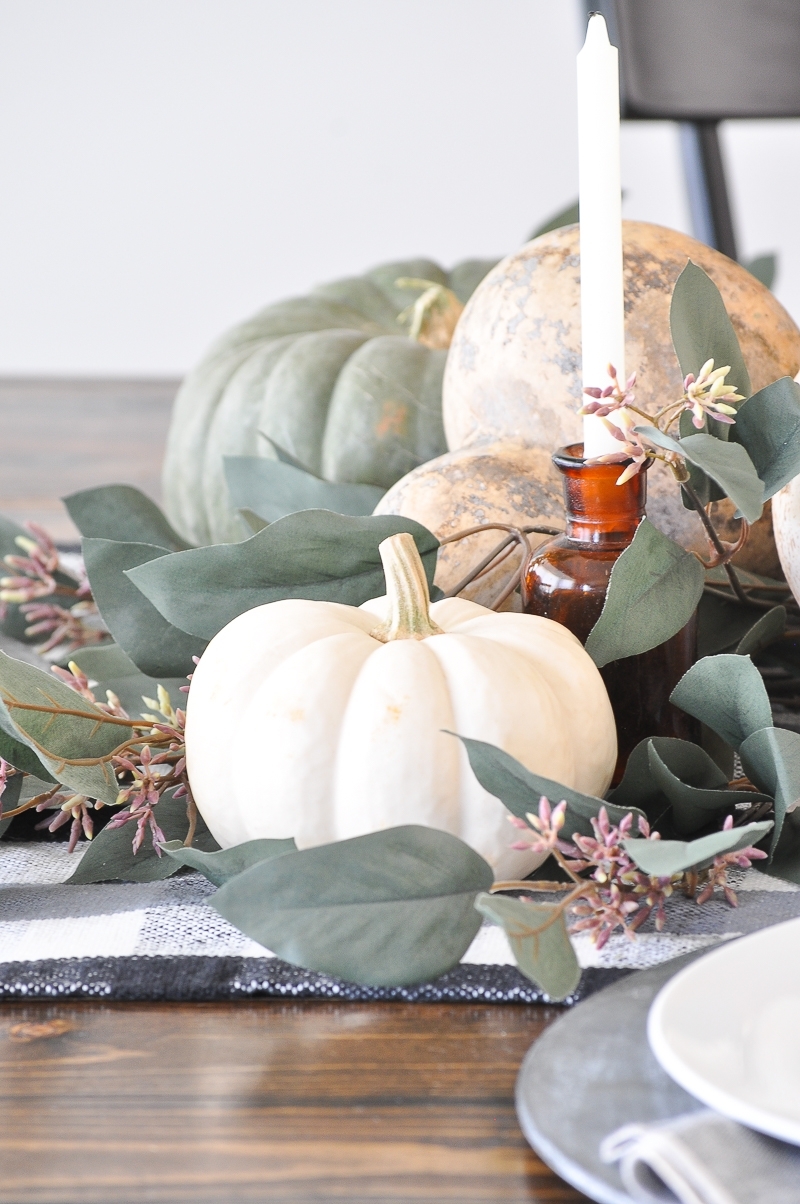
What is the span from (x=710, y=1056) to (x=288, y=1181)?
0.09 m

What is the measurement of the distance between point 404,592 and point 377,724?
6 cm

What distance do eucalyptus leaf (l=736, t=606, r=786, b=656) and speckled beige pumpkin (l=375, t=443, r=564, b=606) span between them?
11 cm

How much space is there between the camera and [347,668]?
0.40 metres

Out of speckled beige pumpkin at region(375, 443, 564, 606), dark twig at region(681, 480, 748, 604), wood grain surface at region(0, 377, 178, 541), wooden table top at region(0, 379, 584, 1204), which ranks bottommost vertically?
wood grain surface at region(0, 377, 178, 541)

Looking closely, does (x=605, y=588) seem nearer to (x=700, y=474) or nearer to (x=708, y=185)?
(x=700, y=474)

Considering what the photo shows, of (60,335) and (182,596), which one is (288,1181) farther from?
(60,335)

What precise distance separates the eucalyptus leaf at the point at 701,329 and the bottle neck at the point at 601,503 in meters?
0.05

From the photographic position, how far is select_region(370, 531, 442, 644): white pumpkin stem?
1.39 feet

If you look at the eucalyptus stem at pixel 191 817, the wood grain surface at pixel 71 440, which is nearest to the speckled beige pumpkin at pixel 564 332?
the eucalyptus stem at pixel 191 817

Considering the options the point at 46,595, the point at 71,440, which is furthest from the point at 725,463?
the point at 71,440

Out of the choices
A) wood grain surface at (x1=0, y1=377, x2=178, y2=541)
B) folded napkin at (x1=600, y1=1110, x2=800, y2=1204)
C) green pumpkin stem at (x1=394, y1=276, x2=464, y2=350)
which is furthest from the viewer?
wood grain surface at (x1=0, y1=377, x2=178, y2=541)

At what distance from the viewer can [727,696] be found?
0.41 m

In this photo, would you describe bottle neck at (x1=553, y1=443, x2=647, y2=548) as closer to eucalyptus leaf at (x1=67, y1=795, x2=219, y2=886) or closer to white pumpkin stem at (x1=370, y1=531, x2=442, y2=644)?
white pumpkin stem at (x1=370, y1=531, x2=442, y2=644)

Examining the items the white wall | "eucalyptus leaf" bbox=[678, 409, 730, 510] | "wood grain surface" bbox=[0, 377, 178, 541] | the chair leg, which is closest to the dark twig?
"eucalyptus leaf" bbox=[678, 409, 730, 510]
